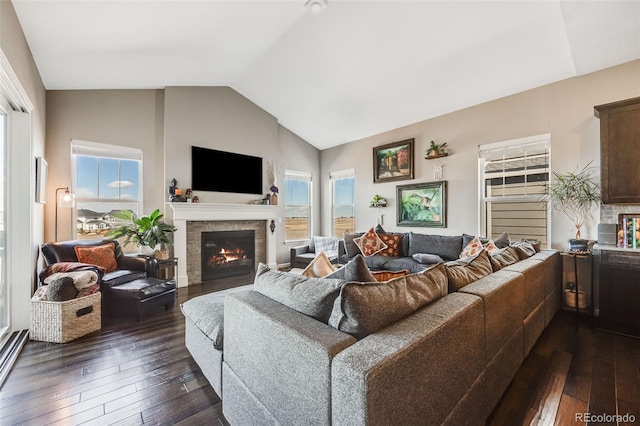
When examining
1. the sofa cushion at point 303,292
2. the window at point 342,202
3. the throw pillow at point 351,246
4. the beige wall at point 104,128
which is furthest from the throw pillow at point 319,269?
the window at point 342,202

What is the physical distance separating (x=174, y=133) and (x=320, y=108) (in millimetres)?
2496

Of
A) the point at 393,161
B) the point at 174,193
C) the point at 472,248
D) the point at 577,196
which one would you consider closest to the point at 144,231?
the point at 174,193

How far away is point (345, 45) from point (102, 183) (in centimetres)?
400

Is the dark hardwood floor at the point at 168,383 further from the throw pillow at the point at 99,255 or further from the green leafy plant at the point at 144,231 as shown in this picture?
the green leafy plant at the point at 144,231

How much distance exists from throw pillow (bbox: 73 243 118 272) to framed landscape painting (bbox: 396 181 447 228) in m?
4.44

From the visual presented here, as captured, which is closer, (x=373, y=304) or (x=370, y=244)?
(x=373, y=304)

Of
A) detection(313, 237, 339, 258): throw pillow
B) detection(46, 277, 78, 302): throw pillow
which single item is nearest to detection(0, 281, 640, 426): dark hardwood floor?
detection(46, 277, 78, 302): throw pillow

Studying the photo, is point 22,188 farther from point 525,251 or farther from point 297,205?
point 525,251

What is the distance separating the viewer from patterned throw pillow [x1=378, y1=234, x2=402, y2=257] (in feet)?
15.2

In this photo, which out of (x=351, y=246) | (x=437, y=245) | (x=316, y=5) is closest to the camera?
(x=316, y=5)

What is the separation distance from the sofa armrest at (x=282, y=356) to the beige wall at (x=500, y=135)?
3830 mm

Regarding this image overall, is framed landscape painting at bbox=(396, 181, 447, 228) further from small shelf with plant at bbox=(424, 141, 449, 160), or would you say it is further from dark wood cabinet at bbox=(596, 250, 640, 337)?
dark wood cabinet at bbox=(596, 250, 640, 337)

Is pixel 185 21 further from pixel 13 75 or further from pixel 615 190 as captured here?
pixel 615 190

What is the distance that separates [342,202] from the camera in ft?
20.3
